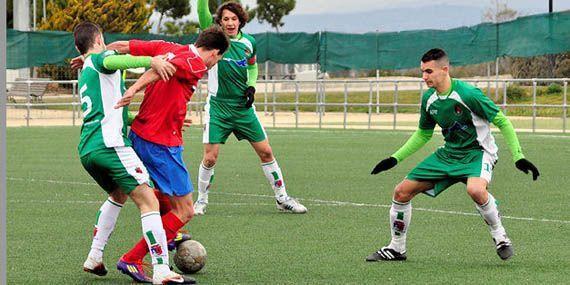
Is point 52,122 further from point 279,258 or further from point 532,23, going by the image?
point 279,258

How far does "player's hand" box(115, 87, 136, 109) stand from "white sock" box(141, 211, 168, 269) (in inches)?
28.8

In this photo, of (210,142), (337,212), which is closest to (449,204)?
(337,212)

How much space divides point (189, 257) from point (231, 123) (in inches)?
162

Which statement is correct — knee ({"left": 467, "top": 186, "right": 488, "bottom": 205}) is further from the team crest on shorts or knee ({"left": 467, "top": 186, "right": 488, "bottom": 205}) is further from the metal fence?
the metal fence

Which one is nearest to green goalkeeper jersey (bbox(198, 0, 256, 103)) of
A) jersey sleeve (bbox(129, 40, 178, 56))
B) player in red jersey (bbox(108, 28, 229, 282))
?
jersey sleeve (bbox(129, 40, 178, 56))

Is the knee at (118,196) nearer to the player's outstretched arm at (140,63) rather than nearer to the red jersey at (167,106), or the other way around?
the red jersey at (167,106)

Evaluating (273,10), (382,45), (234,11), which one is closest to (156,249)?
(234,11)

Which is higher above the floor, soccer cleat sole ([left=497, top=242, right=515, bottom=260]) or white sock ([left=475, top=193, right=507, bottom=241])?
white sock ([left=475, top=193, right=507, bottom=241])

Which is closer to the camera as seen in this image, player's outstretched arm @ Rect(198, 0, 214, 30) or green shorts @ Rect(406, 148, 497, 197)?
green shorts @ Rect(406, 148, 497, 197)

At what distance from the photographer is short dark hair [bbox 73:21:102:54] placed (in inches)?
308

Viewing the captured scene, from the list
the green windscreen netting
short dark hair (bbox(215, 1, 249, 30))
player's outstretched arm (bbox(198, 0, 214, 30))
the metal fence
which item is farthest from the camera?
the metal fence

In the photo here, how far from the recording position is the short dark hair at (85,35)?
783 cm

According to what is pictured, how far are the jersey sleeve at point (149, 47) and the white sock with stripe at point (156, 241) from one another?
1.22 metres

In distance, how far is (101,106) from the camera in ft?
25.5
